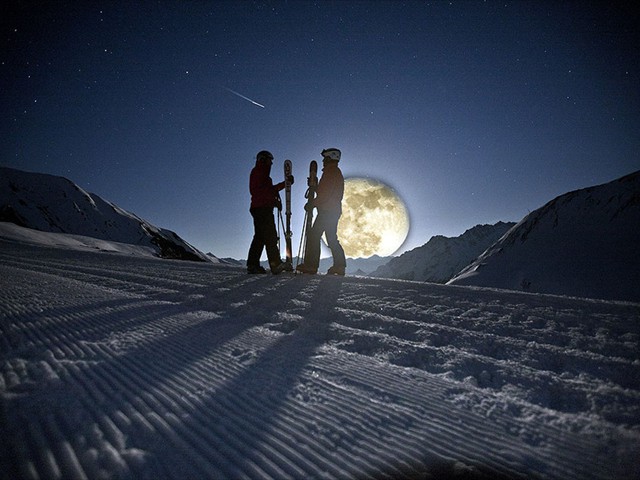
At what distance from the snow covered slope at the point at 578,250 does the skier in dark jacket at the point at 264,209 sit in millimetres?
26244

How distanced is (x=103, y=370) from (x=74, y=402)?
0.90 ft

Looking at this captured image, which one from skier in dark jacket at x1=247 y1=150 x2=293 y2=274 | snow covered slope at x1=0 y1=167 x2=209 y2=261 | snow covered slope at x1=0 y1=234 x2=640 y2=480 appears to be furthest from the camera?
snow covered slope at x1=0 y1=167 x2=209 y2=261

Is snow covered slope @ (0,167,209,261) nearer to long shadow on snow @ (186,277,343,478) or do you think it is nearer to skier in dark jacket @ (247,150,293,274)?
skier in dark jacket @ (247,150,293,274)

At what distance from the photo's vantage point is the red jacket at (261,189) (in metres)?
5.98

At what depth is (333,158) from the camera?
628 cm

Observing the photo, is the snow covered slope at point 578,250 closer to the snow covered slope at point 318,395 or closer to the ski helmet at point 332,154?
the ski helmet at point 332,154

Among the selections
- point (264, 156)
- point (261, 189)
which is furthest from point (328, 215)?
point (264, 156)

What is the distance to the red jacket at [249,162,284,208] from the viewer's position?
5.98 m

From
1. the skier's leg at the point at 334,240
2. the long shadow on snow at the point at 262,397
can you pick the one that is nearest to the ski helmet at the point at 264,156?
the skier's leg at the point at 334,240

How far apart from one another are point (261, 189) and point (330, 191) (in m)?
1.45

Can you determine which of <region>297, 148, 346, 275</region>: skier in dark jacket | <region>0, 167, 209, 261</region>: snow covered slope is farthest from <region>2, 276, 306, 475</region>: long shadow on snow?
<region>0, 167, 209, 261</region>: snow covered slope

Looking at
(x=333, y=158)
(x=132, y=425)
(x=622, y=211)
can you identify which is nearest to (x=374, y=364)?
(x=132, y=425)

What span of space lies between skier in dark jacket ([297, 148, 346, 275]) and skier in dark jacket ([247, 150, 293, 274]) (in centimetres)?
68

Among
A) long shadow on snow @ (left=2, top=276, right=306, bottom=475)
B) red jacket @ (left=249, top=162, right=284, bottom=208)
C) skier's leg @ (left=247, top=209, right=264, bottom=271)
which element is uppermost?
red jacket @ (left=249, top=162, right=284, bottom=208)
